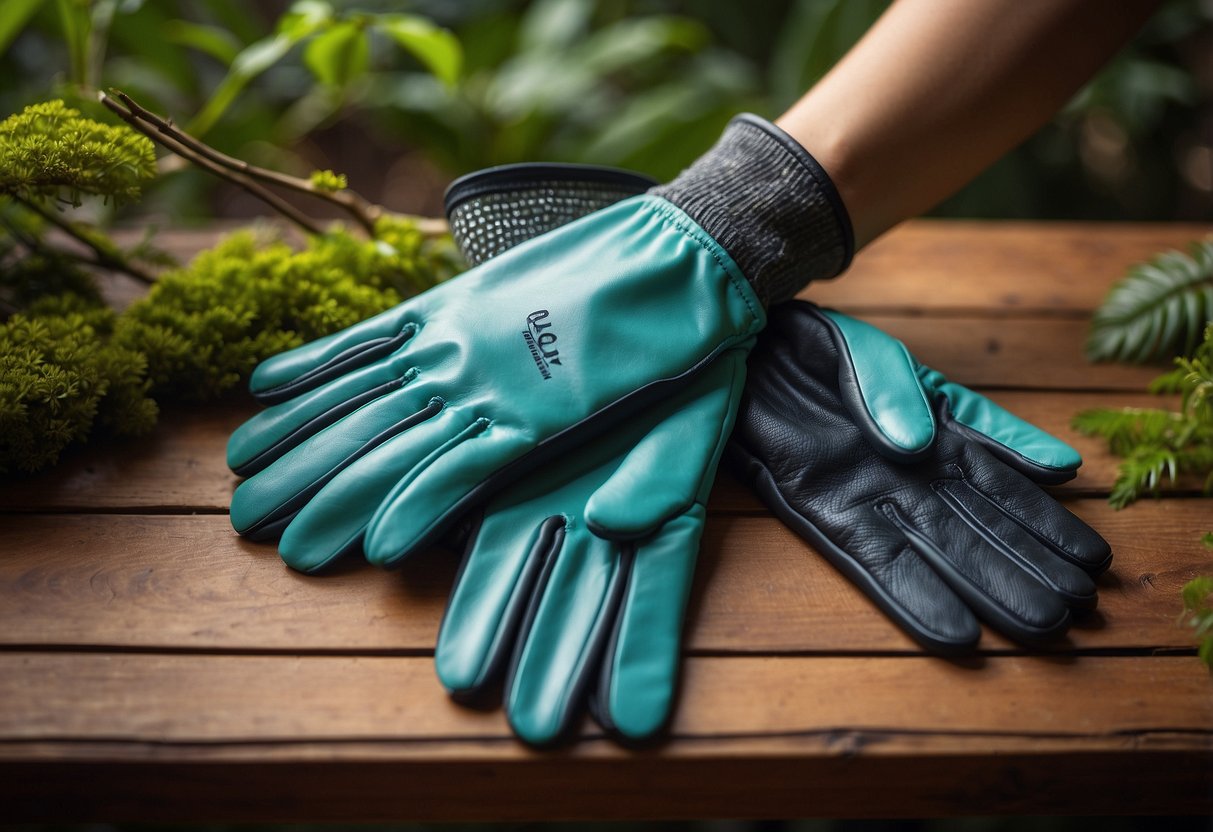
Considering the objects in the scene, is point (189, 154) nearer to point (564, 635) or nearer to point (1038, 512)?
point (564, 635)

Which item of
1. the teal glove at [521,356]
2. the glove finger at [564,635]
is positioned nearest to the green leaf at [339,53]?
the teal glove at [521,356]

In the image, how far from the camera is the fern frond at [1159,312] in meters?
1.18

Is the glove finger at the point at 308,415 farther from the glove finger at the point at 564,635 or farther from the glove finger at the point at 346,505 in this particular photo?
the glove finger at the point at 564,635

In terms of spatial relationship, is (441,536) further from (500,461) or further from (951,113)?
(951,113)

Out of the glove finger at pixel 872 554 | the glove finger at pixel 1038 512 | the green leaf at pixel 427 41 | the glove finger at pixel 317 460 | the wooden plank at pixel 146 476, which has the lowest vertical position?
the wooden plank at pixel 146 476

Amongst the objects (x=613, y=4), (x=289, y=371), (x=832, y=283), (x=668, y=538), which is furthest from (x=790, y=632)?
(x=613, y=4)

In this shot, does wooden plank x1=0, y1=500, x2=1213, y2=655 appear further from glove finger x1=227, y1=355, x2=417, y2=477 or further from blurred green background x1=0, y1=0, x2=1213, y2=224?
blurred green background x1=0, y1=0, x2=1213, y2=224

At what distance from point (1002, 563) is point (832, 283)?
709 mm

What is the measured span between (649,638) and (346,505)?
0.34 metres

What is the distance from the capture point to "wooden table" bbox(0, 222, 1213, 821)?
2.34 feet

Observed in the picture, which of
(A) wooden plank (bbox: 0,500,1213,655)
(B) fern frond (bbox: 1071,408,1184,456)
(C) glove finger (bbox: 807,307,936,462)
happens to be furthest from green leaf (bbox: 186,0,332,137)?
(B) fern frond (bbox: 1071,408,1184,456)

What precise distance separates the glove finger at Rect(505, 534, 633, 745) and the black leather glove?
227mm

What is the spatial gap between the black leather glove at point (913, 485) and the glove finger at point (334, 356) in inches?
16.4

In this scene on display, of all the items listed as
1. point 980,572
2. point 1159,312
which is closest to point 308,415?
point 980,572
